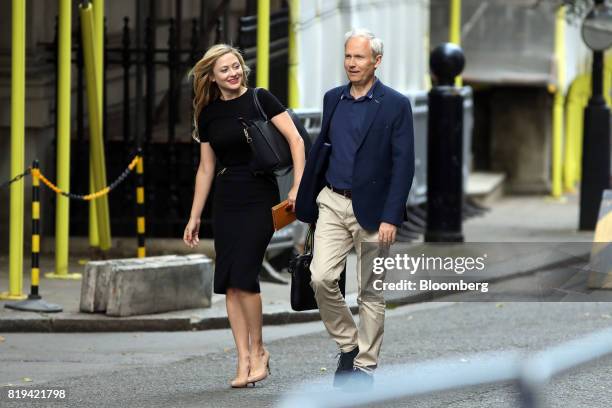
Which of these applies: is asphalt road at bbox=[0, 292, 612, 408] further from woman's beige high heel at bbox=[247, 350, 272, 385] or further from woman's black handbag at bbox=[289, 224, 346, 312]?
woman's black handbag at bbox=[289, 224, 346, 312]

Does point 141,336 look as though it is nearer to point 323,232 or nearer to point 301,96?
point 323,232

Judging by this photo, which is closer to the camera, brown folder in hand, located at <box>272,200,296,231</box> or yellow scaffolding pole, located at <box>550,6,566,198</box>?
brown folder in hand, located at <box>272,200,296,231</box>

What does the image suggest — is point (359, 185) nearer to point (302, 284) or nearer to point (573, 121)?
point (302, 284)

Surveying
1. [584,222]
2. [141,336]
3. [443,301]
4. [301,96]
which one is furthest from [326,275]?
[584,222]

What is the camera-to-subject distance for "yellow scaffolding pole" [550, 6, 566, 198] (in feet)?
78.7

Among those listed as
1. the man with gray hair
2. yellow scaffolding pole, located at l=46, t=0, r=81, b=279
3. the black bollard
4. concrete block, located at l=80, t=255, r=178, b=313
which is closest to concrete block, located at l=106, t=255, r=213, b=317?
concrete block, located at l=80, t=255, r=178, b=313

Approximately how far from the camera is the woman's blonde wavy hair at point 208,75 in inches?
289

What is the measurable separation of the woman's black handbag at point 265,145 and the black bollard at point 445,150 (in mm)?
7238

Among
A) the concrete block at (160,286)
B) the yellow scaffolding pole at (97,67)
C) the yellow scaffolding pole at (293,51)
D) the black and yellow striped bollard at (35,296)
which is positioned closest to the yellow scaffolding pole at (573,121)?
the yellow scaffolding pole at (293,51)

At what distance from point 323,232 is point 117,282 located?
3.20m

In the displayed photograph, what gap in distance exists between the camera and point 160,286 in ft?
33.4

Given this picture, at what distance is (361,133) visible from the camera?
6980mm

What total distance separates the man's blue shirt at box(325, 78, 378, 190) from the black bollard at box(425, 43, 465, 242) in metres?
7.49

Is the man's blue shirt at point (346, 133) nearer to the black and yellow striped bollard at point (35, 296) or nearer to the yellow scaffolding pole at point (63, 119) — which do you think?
the black and yellow striped bollard at point (35, 296)
